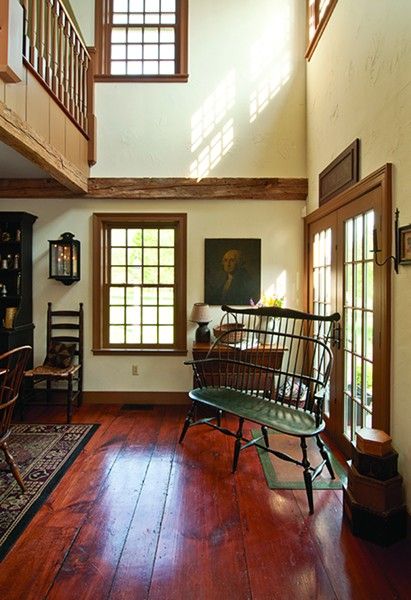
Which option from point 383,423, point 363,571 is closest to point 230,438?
point 383,423

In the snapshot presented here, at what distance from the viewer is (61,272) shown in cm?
413

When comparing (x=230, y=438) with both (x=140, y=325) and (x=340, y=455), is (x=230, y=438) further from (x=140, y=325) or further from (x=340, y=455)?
(x=140, y=325)

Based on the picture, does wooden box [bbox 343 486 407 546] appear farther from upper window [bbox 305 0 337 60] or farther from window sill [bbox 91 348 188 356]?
upper window [bbox 305 0 337 60]

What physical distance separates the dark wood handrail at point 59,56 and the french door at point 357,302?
2.72 meters

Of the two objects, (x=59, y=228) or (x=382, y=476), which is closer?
(x=382, y=476)

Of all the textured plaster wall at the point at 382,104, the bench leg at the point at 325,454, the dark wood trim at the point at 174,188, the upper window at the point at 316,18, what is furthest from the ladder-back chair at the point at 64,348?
the upper window at the point at 316,18

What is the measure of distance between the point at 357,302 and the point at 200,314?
1.72 meters

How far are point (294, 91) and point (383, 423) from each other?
3729 millimetres

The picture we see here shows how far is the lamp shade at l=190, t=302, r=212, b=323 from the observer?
397 centimetres

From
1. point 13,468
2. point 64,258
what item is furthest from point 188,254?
point 13,468

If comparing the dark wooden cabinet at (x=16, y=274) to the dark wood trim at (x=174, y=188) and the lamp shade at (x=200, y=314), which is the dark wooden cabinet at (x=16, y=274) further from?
the lamp shade at (x=200, y=314)

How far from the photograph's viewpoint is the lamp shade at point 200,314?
3973 millimetres

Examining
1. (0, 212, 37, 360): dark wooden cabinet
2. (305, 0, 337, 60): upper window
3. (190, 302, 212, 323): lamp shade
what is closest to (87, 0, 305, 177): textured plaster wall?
(305, 0, 337, 60): upper window

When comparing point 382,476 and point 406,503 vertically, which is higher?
point 382,476
